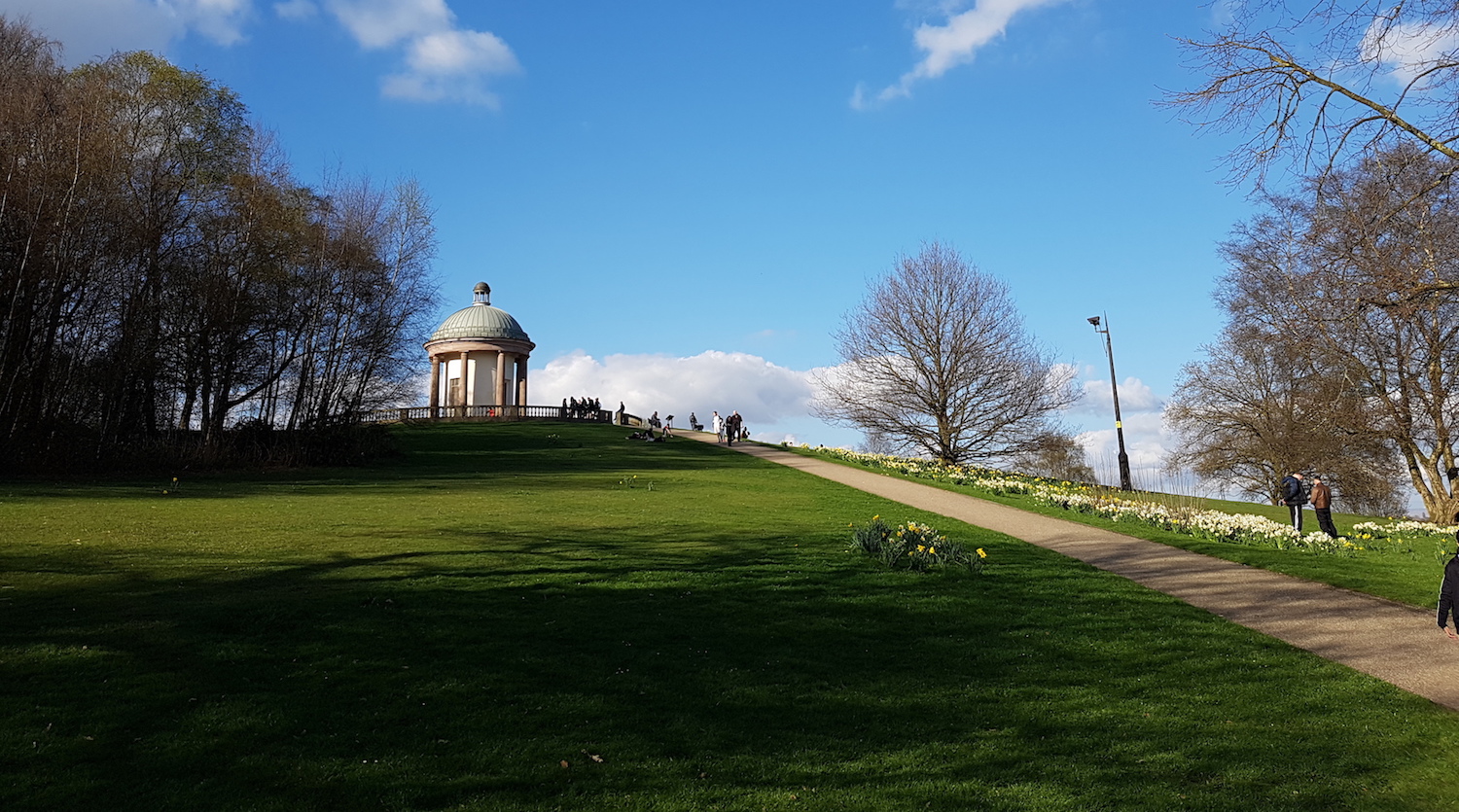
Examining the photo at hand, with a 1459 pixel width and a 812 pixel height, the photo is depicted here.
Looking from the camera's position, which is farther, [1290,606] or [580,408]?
[580,408]

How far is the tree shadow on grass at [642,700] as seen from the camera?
5.30 metres

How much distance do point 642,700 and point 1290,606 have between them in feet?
26.9

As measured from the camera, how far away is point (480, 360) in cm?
5622

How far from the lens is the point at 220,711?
609cm

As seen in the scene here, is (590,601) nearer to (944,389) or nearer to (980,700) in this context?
(980,700)

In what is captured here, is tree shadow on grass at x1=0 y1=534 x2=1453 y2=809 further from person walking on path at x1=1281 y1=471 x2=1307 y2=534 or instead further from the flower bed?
person walking on path at x1=1281 y1=471 x2=1307 y2=534

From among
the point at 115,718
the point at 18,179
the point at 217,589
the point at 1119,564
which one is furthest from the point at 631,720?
the point at 18,179

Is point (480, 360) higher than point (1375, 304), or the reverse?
point (480, 360)

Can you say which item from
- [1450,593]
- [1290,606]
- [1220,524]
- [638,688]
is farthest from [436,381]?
[1450,593]

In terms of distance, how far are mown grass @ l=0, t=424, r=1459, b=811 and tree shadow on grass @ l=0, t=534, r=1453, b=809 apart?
1.1 inches

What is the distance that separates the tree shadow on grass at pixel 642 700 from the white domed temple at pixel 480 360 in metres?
46.0

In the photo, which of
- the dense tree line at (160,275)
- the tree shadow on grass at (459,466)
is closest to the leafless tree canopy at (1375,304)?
the tree shadow on grass at (459,466)

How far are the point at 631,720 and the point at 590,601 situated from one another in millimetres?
3086

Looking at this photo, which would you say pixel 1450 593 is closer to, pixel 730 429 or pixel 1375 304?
pixel 1375 304
